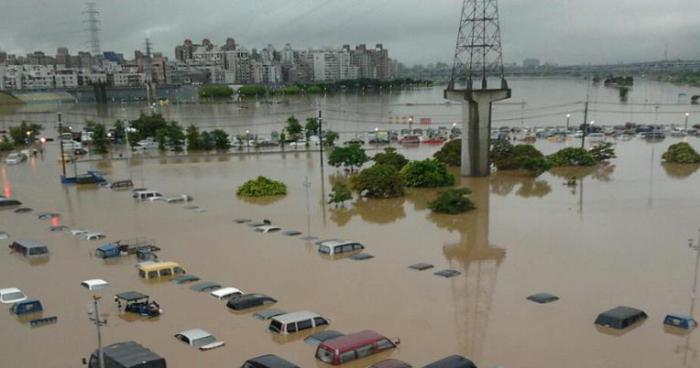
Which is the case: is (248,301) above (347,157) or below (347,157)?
below

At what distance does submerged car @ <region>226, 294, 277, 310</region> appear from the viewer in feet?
21.6

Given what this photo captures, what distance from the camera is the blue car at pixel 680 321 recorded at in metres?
5.93

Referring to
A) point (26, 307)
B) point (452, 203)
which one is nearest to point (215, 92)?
point (452, 203)

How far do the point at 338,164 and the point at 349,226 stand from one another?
222 inches

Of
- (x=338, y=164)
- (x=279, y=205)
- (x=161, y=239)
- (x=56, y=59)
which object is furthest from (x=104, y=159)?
(x=56, y=59)

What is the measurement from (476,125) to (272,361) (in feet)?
35.9

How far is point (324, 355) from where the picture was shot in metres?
5.30

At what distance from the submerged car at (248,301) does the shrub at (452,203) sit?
16.7 feet

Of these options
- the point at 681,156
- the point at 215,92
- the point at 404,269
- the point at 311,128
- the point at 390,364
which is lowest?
the point at 404,269

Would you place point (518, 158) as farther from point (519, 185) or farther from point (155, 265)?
point (155, 265)

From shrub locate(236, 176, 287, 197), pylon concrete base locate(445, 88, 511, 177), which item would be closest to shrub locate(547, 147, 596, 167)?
pylon concrete base locate(445, 88, 511, 177)

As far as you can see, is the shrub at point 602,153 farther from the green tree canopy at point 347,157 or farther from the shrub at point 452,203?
the shrub at point 452,203

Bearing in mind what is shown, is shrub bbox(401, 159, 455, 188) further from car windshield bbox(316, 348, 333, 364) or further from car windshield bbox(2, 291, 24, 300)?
car windshield bbox(316, 348, 333, 364)

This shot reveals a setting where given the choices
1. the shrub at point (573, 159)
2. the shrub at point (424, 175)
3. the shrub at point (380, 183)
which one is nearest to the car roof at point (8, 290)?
the shrub at point (380, 183)
